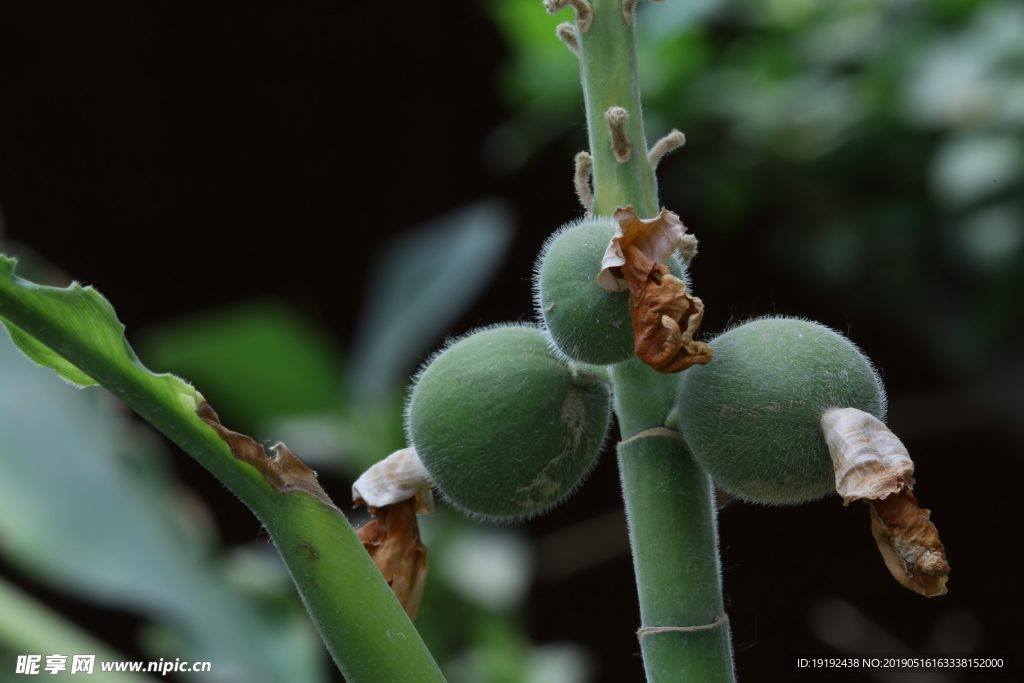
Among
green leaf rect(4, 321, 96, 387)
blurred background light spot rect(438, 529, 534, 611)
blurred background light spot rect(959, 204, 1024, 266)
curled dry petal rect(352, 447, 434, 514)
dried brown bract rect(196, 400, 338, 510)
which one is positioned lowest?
dried brown bract rect(196, 400, 338, 510)

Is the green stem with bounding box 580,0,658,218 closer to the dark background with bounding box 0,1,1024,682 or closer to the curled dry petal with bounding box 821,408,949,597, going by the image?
the curled dry petal with bounding box 821,408,949,597

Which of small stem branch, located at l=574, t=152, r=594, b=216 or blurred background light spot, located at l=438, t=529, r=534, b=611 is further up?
blurred background light spot, located at l=438, t=529, r=534, b=611

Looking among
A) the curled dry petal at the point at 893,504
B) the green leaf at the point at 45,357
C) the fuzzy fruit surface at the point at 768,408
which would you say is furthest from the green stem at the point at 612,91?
the green leaf at the point at 45,357

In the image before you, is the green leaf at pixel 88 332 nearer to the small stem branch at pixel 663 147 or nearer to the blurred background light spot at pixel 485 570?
the small stem branch at pixel 663 147

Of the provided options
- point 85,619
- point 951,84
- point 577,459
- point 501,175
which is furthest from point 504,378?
point 85,619

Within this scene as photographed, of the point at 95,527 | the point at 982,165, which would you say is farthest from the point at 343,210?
the point at 95,527

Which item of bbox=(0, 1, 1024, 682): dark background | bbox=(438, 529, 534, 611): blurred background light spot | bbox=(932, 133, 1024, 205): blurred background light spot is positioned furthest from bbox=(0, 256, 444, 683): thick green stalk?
bbox=(0, 1, 1024, 682): dark background
